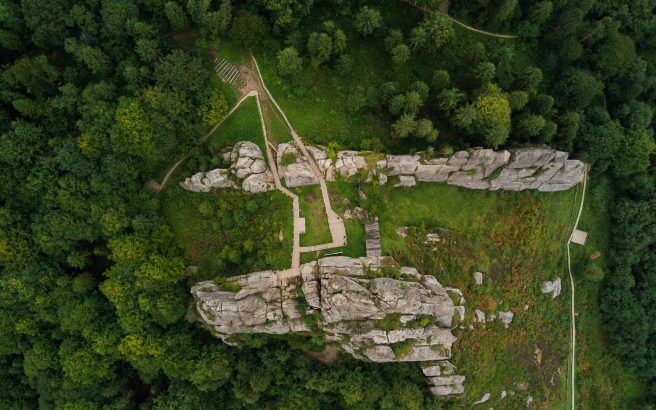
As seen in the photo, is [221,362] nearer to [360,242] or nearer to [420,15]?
[360,242]

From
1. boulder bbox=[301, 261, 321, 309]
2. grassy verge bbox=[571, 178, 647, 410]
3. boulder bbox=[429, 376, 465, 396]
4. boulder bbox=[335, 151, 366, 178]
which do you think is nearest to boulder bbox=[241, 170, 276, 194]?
boulder bbox=[335, 151, 366, 178]

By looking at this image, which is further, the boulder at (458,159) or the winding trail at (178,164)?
the winding trail at (178,164)

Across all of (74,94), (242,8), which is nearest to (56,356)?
(74,94)

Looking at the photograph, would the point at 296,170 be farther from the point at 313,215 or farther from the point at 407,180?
the point at 407,180

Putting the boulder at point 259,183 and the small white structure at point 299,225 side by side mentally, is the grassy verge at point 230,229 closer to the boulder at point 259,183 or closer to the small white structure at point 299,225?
the small white structure at point 299,225

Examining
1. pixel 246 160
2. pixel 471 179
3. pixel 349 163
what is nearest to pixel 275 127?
pixel 246 160

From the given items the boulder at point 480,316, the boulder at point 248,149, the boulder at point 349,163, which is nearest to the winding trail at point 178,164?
the boulder at point 248,149

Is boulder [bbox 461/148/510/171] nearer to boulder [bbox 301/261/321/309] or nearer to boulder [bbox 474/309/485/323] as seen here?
boulder [bbox 474/309/485/323]
